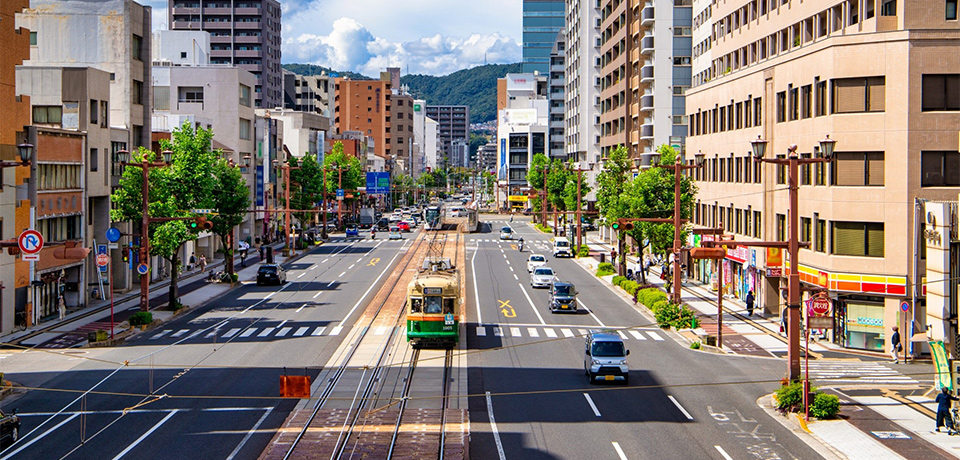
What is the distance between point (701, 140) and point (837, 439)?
45.0 m

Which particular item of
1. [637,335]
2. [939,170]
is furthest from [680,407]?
[939,170]

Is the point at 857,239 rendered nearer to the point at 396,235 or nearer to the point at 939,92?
the point at 939,92

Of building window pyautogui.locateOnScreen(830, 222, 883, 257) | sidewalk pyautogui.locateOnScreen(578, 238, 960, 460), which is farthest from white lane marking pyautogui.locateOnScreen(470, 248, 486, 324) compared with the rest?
building window pyautogui.locateOnScreen(830, 222, 883, 257)

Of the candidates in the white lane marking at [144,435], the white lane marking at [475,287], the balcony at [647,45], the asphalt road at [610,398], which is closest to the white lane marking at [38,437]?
the white lane marking at [144,435]

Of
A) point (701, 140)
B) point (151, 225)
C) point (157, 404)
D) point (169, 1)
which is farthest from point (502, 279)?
point (169, 1)

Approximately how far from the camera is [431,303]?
40.3 m

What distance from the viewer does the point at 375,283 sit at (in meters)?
69.6

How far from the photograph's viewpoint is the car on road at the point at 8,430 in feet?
82.0

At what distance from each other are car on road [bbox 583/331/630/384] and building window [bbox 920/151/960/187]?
17.7 m

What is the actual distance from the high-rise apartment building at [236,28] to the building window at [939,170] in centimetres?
15142

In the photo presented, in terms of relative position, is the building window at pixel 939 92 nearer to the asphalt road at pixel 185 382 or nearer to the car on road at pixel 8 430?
the asphalt road at pixel 185 382

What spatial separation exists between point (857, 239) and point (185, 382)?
3107cm

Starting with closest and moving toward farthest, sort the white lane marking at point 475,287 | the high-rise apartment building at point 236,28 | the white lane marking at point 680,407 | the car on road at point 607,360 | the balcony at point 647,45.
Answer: the white lane marking at point 680,407, the car on road at point 607,360, the white lane marking at point 475,287, the balcony at point 647,45, the high-rise apartment building at point 236,28

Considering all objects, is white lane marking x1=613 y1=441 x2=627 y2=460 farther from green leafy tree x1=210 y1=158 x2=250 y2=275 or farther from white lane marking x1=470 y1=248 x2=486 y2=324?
green leafy tree x1=210 y1=158 x2=250 y2=275
